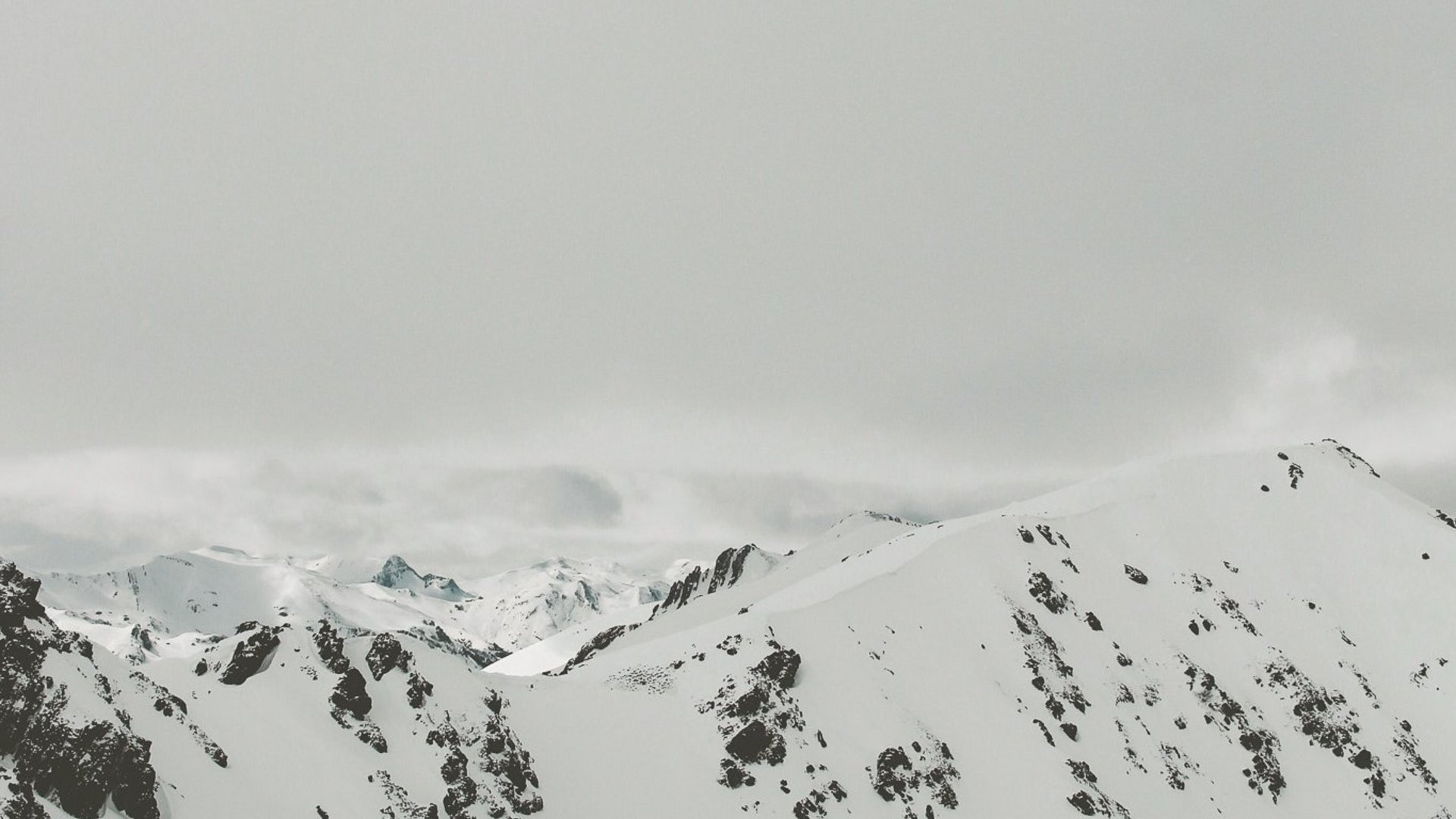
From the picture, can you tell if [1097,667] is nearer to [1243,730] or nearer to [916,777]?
[1243,730]

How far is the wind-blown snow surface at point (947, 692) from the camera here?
46.9 m

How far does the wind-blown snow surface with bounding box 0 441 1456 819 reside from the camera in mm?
46875

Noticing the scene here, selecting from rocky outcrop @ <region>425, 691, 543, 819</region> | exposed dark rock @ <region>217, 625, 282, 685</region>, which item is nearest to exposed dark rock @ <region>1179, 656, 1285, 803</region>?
rocky outcrop @ <region>425, 691, 543, 819</region>

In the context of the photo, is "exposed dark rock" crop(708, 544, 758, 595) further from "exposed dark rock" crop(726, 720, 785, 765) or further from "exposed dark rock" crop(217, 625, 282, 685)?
"exposed dark rock" crop(217, 625, 282, 685)

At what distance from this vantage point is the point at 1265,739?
76.3m

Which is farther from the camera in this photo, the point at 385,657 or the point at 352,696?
the point at 385,657

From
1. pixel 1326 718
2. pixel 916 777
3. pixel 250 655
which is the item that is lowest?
pixel 916 777

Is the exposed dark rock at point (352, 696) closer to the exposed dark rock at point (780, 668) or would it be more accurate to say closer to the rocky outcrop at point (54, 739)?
the rocky outcrop at point (54, 739)

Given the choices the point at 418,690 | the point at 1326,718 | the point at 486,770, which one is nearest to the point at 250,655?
the point at 418,690

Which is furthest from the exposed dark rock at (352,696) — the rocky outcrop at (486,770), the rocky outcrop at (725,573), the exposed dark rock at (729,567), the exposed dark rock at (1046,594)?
the exposed dark rock at (729,567)

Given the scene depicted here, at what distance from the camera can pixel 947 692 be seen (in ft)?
233

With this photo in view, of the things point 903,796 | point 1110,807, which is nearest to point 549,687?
point 903,796

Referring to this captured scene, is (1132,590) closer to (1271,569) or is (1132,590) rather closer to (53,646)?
(1271,569)

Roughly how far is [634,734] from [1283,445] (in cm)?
12130
